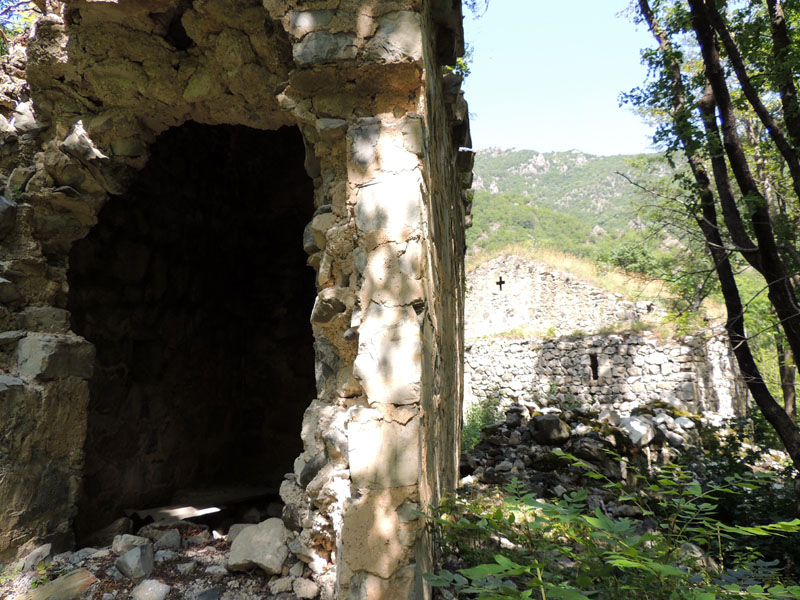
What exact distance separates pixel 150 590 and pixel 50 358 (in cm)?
152

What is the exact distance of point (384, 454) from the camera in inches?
66.9

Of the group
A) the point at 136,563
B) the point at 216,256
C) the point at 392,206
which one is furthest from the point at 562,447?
the point at 392,206

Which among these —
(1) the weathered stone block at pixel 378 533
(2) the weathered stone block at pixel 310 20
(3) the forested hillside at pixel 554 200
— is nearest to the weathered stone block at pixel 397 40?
(2) the weathered stone block at pixel 310 20

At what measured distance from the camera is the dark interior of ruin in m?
3.75

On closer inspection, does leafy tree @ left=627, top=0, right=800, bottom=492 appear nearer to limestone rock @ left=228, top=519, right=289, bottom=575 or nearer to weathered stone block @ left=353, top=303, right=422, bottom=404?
weathered stone block @ left=353, top=303, right=422, bottom=404

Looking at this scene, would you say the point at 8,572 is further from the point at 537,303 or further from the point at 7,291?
the point at 537,303

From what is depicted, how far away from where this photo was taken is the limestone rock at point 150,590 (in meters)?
2.21

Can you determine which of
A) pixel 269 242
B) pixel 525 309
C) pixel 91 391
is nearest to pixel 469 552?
pixel 91 391

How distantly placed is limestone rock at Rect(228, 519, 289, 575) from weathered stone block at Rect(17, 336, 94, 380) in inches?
63.6

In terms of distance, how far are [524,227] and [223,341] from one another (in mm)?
32728

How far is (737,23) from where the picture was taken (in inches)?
193

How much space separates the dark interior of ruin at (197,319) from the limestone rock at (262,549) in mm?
1859

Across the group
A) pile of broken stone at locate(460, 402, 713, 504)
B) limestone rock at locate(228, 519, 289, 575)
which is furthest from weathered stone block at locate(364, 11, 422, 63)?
pile of broken stone at locate(460, 402, 713, 504)

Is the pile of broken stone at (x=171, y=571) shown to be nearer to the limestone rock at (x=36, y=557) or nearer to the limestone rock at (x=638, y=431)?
the limestone rock at (x=36, y=557)
